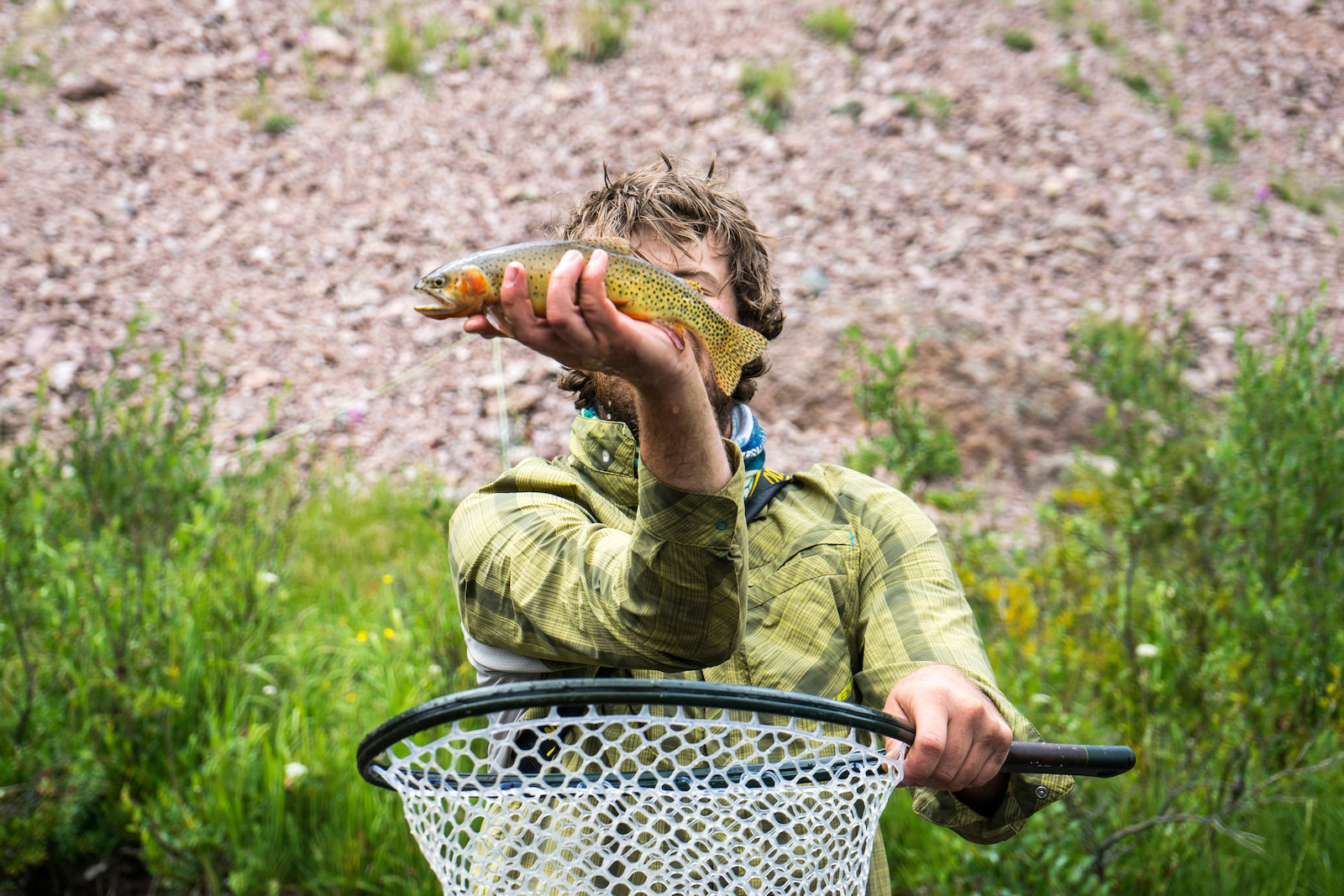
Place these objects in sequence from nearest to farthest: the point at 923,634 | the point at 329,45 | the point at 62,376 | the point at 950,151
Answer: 1. the point at 923,634
2. the point at 62,376
3. the point at 950,151
4. the point at 329,45

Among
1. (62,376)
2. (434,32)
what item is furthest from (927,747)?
(434,32)

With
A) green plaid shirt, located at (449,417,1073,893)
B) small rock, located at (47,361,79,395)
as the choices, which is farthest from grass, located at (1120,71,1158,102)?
small rock, located at (47,361,79,395)

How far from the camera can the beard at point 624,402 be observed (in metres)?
1.61

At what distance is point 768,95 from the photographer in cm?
992

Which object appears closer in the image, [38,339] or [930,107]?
[38,339]

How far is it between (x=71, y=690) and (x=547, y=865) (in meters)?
3.04

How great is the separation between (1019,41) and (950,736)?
11.2 meters

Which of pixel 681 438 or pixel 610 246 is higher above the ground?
pixel 610 246

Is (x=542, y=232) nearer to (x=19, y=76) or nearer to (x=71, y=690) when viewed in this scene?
(x=71, y=690)

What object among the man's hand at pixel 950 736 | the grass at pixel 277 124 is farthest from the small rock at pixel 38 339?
the man's hand at pixel 950 736

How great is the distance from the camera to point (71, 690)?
3.51m

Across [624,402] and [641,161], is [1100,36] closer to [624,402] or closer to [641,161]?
[641,161]

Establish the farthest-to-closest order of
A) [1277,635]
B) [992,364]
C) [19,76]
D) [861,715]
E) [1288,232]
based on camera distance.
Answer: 1. [19,76]
2. [1288,232]
3. [992,364]
4. [1277,635]
5. [861,715]

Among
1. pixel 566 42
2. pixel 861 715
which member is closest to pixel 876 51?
pixel 566 42
